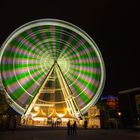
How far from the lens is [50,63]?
28828 mm

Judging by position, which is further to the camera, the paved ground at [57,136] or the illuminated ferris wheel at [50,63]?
the illuminated ferris wheel at [50,63]

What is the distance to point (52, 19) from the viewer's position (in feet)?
83.5

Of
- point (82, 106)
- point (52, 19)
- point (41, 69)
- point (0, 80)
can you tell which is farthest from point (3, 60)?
point (82, 106)

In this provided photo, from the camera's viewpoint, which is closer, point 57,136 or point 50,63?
point 57,136

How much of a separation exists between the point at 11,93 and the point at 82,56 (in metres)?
10.8

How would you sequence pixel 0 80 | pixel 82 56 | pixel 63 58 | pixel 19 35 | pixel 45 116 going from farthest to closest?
pixel 45 116
pixel 63 58
pixel 82 56
pixel 19 35
pixel 0 80

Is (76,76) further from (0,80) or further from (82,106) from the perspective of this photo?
(0,80)

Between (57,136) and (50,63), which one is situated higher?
(50,63)

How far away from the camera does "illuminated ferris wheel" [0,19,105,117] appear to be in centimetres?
2453

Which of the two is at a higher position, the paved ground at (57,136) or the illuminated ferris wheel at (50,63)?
the illuminated ferris wheel at (50,63)

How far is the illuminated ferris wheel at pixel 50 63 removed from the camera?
80.5 feet

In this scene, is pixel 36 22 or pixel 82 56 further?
pixel 82 56

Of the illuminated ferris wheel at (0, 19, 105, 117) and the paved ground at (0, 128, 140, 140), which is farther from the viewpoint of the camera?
the illuminated ferris wheel at (0, 19, 105, 117)

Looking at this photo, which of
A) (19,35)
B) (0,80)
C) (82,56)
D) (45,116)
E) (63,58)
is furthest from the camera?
(45,116)
